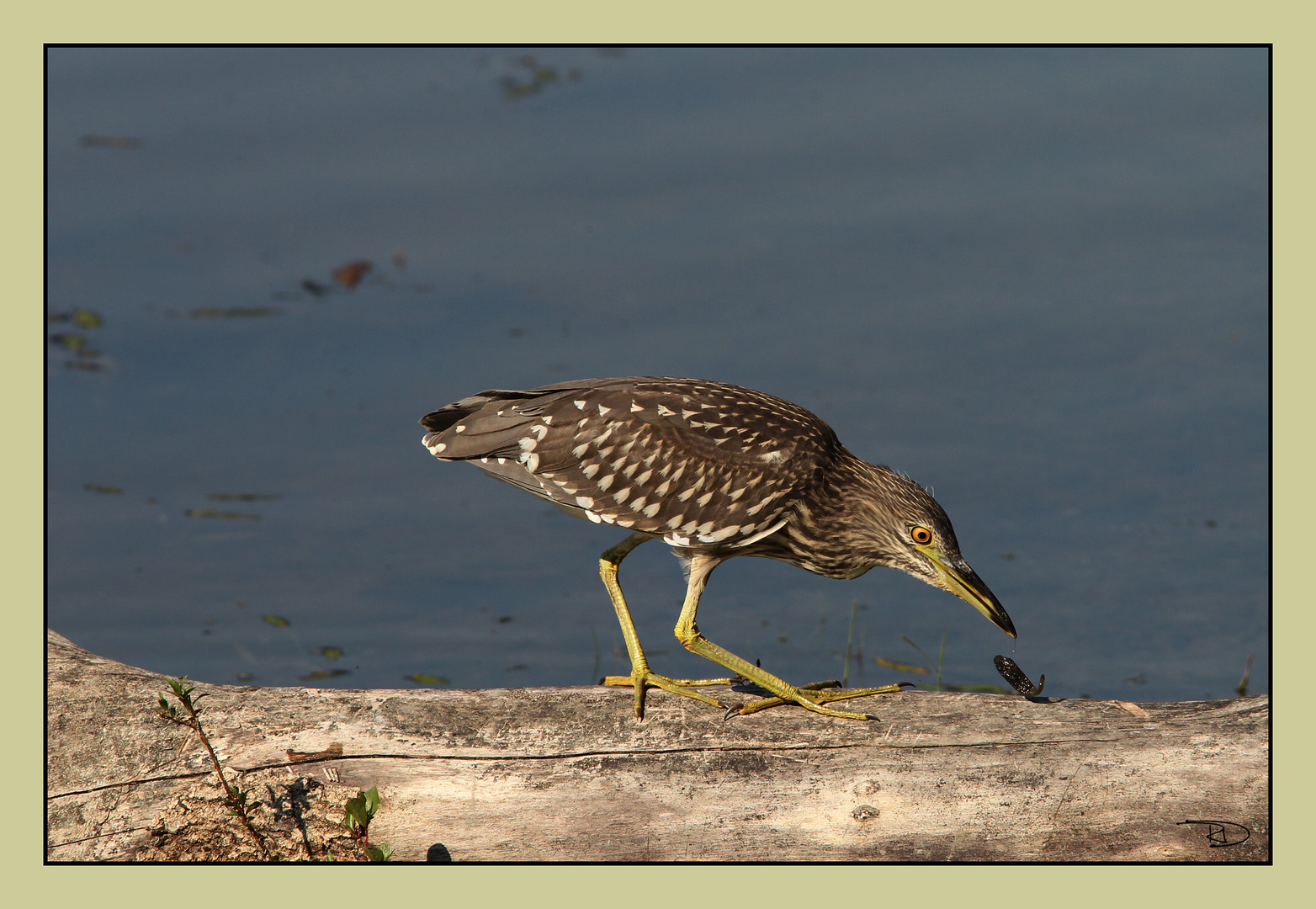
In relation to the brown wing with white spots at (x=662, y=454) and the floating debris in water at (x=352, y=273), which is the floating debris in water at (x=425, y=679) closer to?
the brown wing with white spots at (x=662, y=454)

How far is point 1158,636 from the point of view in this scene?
8164mm

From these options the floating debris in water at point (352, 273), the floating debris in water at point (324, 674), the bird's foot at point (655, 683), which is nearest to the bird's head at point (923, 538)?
the bird's foot at point (655, 683)

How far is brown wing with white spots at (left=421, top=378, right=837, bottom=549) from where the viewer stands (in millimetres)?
6168

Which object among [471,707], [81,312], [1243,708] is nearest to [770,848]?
[471,707]

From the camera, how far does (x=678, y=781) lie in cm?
539

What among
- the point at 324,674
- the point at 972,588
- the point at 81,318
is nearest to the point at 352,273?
the point at 81,318

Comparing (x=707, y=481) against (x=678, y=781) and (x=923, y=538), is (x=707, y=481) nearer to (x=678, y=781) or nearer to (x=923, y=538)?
(x=923, y=538)

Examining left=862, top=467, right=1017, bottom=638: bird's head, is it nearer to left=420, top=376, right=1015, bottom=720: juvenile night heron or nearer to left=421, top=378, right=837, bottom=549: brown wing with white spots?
left=420, top=376, right=1015, bottom=720: juvenile night heron

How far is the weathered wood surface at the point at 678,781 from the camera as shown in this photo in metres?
5.26

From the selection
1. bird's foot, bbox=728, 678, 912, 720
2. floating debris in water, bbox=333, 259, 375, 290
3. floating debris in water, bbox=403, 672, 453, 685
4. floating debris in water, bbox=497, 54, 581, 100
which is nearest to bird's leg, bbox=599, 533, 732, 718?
bird's foot, bbox=728, 678, 912, 720

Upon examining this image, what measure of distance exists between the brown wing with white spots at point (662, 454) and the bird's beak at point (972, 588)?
0.68 meters

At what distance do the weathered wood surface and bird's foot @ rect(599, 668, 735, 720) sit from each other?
0.22 metres

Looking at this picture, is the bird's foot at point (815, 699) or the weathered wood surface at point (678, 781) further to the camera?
the bird's foot at point (815, 699)

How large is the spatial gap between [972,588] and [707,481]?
4.14 feet
